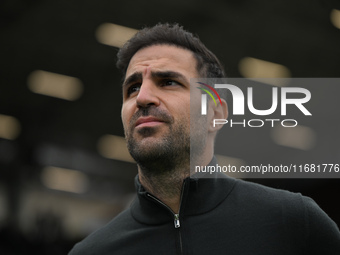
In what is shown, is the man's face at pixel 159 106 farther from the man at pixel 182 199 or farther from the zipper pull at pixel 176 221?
the zipper pull at pixel 176 221

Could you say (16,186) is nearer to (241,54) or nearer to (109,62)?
(109,62)

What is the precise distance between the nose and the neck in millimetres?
277

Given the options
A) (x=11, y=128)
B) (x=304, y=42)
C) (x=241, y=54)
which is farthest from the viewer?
(x=11, y=128)

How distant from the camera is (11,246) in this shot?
28.7 ft

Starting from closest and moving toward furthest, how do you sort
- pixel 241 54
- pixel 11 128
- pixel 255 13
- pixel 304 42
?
pixel 255 13 → pixel 304 42 → pixel 241 54 → pixel 11 128

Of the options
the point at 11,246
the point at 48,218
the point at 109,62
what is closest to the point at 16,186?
the point at 48,218

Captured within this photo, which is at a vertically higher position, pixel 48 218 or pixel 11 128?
pixel 11 128

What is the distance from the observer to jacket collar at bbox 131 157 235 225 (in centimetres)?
181

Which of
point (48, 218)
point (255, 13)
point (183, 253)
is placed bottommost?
point (48, 218)

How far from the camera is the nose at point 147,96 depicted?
1.81 m

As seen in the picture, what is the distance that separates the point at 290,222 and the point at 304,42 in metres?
7.08

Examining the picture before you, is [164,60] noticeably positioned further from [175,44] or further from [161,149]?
[161,149]

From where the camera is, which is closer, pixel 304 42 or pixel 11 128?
pixel 304 42

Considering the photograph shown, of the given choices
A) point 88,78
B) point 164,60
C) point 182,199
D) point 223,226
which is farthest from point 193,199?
point 88,78
